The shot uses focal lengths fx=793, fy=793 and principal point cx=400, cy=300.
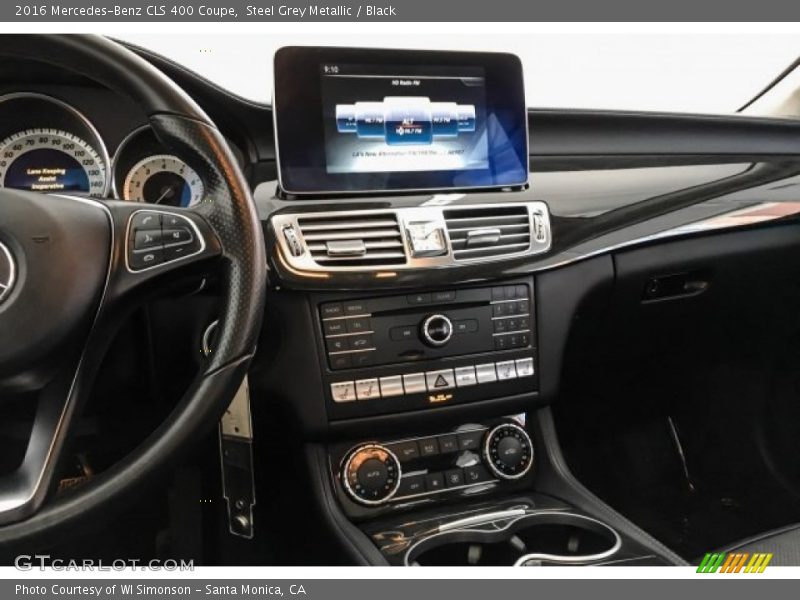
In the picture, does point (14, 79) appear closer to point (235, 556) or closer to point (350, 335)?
point (350, 335)

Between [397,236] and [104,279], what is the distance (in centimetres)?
45

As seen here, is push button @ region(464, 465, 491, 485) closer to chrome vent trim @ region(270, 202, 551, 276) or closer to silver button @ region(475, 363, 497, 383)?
silver button @ region(475, 363, 497, 383)

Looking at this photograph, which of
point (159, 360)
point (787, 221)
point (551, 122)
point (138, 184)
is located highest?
point (551, 122)

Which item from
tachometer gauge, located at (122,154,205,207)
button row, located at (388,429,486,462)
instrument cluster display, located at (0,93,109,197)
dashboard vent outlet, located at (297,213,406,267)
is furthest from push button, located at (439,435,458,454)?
instrument cluster display, located at (0,93,109,197)

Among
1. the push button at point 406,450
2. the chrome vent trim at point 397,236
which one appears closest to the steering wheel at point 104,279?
the chrome vent trim at point 397,236

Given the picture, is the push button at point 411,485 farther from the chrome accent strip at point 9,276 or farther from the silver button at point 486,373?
the chrome accent strip at point 9,276

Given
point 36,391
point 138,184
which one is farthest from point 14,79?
point 36,391

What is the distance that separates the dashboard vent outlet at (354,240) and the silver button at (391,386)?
18cm

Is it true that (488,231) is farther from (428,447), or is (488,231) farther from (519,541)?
(519,541)

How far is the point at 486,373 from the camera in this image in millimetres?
1267

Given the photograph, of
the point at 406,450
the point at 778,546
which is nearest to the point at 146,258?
the point at 406,450

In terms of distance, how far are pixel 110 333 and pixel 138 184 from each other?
388 mm

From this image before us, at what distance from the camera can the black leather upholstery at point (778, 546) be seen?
1337 mm

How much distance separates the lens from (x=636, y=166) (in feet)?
5.07
